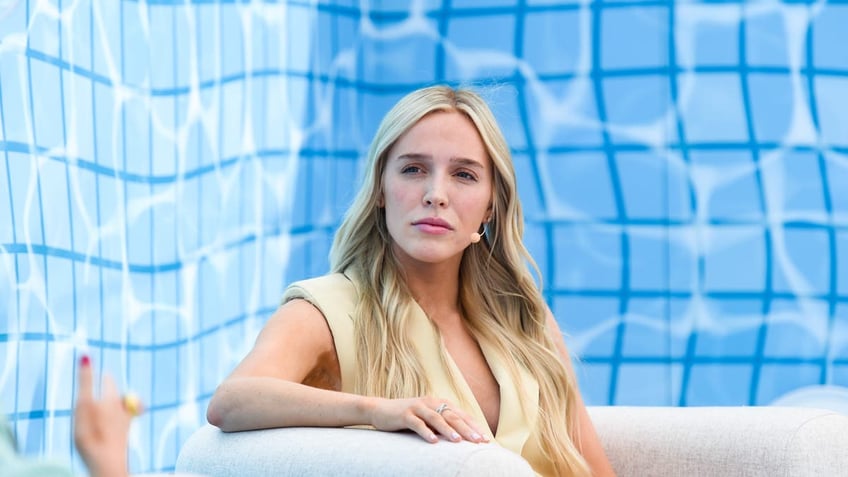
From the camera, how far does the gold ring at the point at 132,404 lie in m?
0.98

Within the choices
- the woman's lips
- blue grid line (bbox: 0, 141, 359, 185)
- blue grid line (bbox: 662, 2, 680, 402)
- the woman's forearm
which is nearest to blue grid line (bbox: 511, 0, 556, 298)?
blue grid line (bbox: 662, 2, 680, 402)

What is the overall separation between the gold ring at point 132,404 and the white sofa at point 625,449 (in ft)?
1.94

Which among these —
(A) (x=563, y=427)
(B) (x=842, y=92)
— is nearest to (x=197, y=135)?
(A) (x=563, y=427)

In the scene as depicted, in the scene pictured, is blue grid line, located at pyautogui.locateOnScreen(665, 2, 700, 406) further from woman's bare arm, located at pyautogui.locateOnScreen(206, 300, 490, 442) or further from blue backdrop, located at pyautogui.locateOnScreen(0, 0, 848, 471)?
woman's bare arm, located at pyautogui.locateOnScreen(206, 300, 490, 442)

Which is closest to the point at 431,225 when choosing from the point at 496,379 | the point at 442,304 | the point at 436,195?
the point at 436,195

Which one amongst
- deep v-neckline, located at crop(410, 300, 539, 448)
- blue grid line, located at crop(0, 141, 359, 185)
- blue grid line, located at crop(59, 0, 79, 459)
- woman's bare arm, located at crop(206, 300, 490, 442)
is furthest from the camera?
blue grid line, located at crop(59, 0, 79, 459)

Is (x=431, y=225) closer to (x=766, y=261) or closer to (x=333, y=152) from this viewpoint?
(x=333, y=152)

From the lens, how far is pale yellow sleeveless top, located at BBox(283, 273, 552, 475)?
2037mm

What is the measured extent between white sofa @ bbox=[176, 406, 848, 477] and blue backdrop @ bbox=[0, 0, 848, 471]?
4.63 ft

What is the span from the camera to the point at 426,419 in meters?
1.63

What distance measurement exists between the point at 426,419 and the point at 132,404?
0.70 meters

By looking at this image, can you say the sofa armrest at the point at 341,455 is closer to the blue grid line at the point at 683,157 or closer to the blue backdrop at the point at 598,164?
the blue backdrop at the point at 598,164

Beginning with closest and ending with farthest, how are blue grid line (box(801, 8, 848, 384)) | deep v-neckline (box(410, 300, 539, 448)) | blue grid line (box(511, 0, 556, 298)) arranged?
1. deep v-neckline (box(410, 300, 539, 448))
2. blue grid line (box(801, 8, 848, 384))
3. blue grid line (box(511, 0, 556, 298))

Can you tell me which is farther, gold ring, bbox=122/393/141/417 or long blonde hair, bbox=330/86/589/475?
long blonde hair, bbox=330/86/589/475
